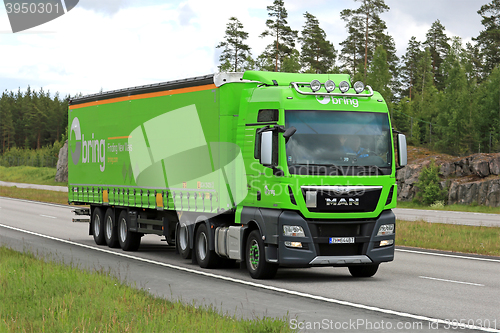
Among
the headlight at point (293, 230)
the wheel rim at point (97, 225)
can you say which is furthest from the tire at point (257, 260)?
the wheel rim at point (97, 225)

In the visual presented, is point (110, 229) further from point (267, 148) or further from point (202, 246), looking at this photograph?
point (267, 148)

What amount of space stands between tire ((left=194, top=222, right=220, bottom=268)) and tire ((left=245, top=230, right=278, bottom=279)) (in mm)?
1288

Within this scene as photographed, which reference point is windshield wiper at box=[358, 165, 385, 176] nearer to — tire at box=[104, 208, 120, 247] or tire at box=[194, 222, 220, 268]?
tire at box=[194, 222, 220, 268]

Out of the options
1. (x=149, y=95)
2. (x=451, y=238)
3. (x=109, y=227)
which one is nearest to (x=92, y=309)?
(x=149, y=95)

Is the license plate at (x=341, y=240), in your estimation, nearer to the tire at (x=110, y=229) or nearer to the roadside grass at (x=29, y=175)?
the tire at (x=110, y=229)

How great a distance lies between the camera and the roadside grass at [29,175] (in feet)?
306

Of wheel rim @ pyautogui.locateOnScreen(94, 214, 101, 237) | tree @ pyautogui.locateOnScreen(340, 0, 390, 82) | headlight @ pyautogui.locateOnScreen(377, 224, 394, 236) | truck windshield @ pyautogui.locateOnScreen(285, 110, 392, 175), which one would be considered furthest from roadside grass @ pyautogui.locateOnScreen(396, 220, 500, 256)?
tree @ pyautogui.locateOnScreen(340, 0, 390, 82)

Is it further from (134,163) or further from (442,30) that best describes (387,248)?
(442,30)

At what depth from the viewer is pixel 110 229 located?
20031 millimetres

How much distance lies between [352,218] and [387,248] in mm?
1036

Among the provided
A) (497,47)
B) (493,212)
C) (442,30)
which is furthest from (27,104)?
(493,212)

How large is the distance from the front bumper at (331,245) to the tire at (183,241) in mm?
3934

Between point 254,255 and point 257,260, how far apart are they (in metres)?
0.15

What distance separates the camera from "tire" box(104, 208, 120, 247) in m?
19.7
